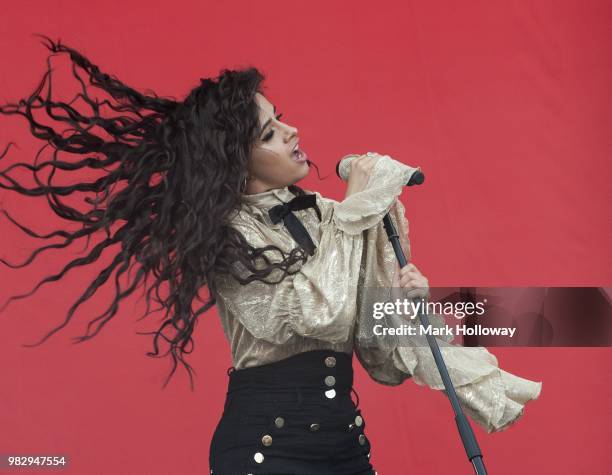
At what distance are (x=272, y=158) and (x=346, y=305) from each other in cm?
36

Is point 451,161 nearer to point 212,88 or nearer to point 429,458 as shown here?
point 429,458

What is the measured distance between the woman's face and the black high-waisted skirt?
354mm

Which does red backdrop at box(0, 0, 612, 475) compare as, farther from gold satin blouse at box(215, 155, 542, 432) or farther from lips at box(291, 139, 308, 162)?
lips at box(291, 139, 308, 162)

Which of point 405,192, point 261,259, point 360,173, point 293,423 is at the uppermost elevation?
point 405,192

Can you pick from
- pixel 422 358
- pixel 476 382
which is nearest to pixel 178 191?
pixel 422 358

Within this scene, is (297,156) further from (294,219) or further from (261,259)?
(261,259)

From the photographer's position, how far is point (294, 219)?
2115 millimetres

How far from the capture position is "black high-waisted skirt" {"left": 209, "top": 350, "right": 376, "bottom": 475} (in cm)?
199

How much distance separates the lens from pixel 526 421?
3.32m

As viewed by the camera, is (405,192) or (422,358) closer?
(422,358)

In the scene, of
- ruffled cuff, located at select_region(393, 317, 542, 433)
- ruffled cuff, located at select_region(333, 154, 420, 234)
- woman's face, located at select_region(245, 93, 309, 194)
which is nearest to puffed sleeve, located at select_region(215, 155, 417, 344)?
ruffled cuff, located at select_region(333, 154, 420, 234)

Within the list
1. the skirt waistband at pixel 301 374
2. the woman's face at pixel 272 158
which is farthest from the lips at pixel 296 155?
the skirt waistband at pixel 301 374

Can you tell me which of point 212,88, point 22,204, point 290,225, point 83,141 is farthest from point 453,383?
point 22,204

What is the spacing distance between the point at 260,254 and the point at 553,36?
70.1 inches
